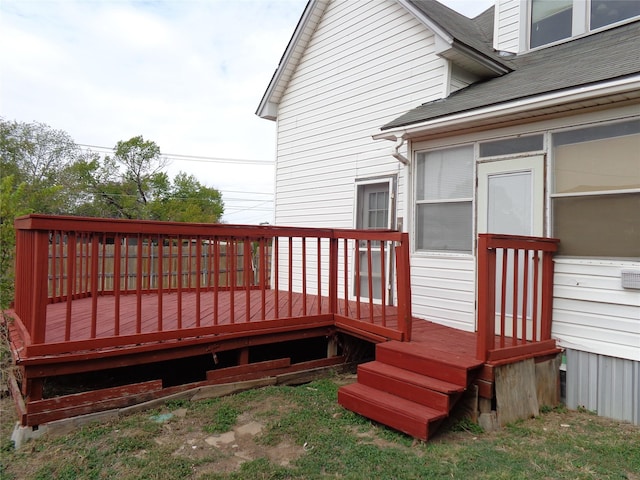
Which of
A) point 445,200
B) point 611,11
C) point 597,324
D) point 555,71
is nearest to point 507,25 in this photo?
point 611,11

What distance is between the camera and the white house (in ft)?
11.8

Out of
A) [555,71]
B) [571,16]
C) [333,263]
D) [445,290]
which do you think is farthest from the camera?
[571,16]

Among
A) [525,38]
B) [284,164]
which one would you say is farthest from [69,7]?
[525,38]

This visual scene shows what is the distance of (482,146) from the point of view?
15.1 ft

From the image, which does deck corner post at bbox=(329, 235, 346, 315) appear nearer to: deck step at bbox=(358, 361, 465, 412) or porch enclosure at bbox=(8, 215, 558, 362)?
porch enclosure at bbox=(8, 215, 558, 362)

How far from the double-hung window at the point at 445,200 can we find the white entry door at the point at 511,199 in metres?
0.20

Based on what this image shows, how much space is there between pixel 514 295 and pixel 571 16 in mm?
4263

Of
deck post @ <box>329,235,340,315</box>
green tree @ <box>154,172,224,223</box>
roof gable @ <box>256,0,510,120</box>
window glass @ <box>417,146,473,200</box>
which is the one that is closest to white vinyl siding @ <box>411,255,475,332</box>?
window glass @ <box>417,146,473,200</box>

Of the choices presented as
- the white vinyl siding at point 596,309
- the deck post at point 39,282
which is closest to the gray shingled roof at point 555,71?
the white vinyl siding at point 596,309

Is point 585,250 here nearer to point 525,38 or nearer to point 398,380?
point 398,380

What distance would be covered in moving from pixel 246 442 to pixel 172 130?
116 ft

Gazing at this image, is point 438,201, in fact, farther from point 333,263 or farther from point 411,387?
point 411,387

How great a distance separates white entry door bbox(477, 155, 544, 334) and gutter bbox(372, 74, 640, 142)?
1.75 ft

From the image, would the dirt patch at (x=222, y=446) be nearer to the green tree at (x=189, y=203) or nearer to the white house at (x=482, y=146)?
the white house at (x=482, y=146)
